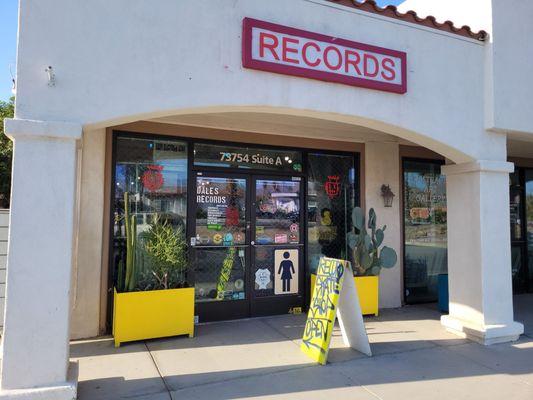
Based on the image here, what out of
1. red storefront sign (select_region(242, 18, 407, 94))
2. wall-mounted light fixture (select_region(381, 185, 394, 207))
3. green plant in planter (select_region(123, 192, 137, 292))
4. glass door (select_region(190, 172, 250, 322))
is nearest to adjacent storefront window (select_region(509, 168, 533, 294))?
wall-mounted light fixture (select_region(381, 185, 394, 207))

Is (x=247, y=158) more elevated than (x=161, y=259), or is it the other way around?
(x=247, y=158)

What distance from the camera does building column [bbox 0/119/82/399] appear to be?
3.13m

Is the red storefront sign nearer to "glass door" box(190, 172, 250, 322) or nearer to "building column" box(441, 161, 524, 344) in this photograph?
"building column" box(441, 161, 524, 344)

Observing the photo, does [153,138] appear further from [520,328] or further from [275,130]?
[520,328]

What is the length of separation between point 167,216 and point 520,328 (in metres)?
4.74

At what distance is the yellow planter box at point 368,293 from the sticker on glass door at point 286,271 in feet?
1.00

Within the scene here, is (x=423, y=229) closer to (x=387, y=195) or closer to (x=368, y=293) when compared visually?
(x=387, y=195)

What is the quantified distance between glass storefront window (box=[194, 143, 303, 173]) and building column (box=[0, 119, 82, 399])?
8.72ft

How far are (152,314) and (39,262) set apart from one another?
1943 millimetres

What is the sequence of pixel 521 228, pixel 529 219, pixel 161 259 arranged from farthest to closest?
1. pixel 529 219
2. pixel 521 228
3. pixel 161 259

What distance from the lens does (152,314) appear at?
491cm

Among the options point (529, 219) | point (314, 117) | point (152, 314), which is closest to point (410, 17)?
point (314, 117)

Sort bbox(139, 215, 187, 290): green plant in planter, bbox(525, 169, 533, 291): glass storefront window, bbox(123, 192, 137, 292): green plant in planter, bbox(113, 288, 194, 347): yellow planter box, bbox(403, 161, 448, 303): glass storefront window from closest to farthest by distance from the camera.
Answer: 1. bbox(113, 288, 194, 347): yellow planter box
2. bbox(123, 192, 137, 292): green plant in planter
3. bbox(139, 215, 187, 290): green plant in planter
4. bbox(403, 161, 448, 303): glass storefront window
5. bbox(525, 169, 533, 291): glass storefront window

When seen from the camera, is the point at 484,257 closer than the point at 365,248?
Yes
